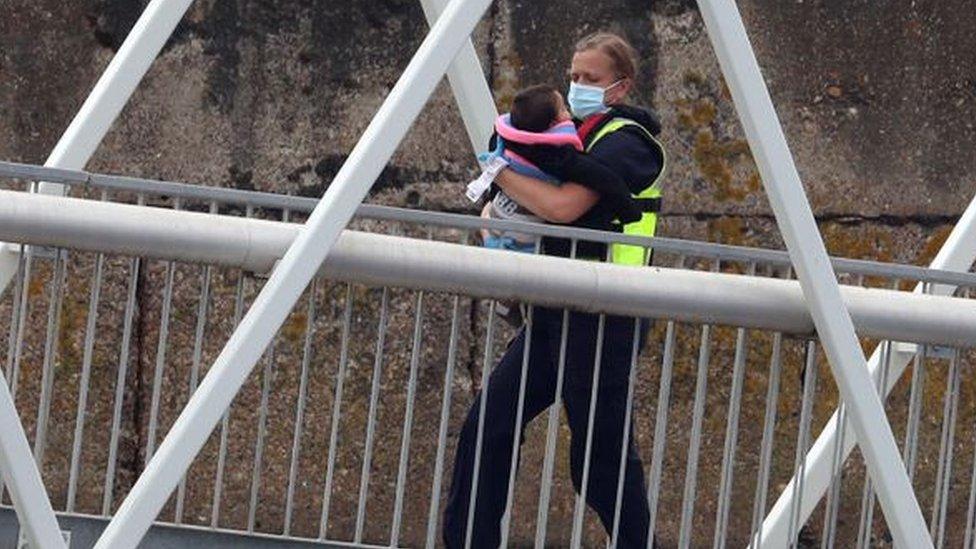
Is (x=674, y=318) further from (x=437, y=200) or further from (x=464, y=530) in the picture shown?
(x=437, y=200)

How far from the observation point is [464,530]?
814 centimetres

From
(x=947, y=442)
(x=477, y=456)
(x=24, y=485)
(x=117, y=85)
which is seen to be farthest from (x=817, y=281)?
(x=117, y=85)

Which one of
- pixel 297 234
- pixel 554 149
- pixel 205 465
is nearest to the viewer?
pixel 297 234

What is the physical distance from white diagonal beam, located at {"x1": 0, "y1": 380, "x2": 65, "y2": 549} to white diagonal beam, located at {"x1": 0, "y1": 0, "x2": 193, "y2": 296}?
132 cm

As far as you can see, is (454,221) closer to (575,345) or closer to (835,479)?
(575,345)

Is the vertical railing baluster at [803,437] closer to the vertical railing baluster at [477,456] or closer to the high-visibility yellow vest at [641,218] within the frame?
the high-visibility yellow vest at [641,218]

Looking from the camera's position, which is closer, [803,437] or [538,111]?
[803,437]

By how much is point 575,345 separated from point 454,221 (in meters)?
0.43

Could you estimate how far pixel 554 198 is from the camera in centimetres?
834

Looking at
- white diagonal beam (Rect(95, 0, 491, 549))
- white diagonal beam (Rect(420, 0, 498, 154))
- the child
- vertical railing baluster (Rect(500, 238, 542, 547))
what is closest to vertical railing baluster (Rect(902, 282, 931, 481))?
the child

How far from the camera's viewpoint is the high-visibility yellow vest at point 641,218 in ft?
26.9

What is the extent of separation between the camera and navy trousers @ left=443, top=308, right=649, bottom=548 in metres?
8.09

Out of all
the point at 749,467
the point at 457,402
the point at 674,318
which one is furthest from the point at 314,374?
the point at 674,318

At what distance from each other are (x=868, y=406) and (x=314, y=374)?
3609mm
